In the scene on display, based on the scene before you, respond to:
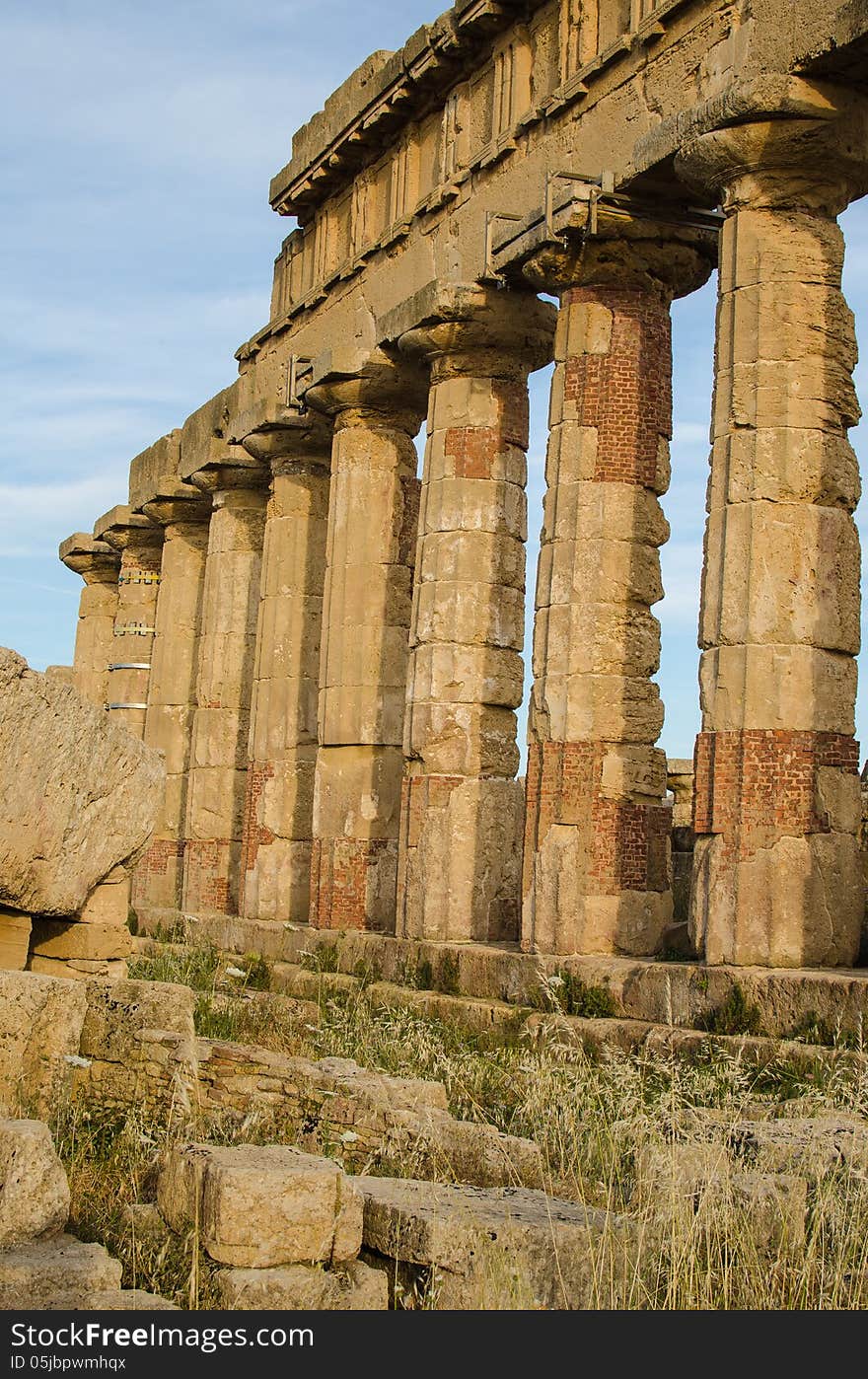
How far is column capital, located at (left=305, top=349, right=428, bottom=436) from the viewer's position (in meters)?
17.8

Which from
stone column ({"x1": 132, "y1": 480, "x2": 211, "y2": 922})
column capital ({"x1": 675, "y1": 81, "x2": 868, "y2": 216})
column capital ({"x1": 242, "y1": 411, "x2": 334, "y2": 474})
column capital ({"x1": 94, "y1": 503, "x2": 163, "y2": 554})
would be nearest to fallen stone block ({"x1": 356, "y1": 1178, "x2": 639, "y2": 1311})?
column capital ({"x1": 675, "y1": 81, "x2": 868, "y2": 216})

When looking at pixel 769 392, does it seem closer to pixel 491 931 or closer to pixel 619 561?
pixel 619 561

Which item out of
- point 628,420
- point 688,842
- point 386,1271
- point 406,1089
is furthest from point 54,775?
point 688,842

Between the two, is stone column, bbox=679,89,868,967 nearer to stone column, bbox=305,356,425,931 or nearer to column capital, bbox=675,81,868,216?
column capital, bbox=675,81,868,216

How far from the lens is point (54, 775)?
948 cm

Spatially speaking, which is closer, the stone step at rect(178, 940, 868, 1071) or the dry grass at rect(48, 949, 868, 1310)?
the dry grass at rect(48, 949, 868, 1310)

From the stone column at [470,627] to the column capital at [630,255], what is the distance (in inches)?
57.5

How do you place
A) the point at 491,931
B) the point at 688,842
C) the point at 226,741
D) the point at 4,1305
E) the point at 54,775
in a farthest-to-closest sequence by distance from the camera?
the point at 226,741 → the point at 688,842 → the point at 491,931 → the point at 54,775 → the point at 4,1305

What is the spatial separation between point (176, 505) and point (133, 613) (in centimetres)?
274

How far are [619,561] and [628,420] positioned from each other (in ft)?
4.10

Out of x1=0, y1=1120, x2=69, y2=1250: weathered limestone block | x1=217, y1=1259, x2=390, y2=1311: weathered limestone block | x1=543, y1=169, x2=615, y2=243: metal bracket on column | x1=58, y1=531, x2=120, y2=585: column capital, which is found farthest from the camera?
x1=58, y1=531, x2=120, y2=585: column capital

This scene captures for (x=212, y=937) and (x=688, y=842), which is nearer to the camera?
(x=688, y=842)

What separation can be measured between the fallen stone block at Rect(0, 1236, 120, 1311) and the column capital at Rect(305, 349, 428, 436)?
13.5 meters

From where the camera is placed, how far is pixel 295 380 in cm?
1953
